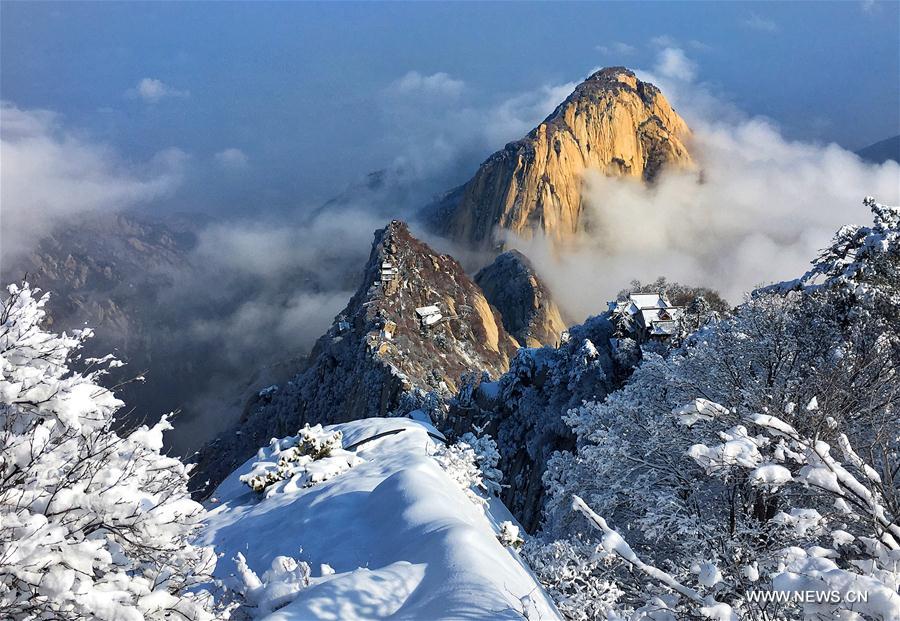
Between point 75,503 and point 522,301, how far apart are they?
314 feet

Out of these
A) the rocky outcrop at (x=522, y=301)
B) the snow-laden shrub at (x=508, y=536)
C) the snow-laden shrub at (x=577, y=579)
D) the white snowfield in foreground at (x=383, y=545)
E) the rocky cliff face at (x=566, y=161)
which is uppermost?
the rocky cliff face at (x=566, y=161)

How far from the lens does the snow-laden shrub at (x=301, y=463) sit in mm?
14945

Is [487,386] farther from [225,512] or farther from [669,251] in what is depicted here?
[669,251]

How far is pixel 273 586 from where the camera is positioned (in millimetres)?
7672

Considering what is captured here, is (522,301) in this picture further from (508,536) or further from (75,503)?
(75,503)

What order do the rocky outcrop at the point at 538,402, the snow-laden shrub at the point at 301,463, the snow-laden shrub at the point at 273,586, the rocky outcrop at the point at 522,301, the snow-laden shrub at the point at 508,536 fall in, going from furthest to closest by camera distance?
the rocky outcrop at the point at 522,301
the rocky outcrop at the point at 538,402
the snow-laden shrub at the point at 301,463
the snow-laden shrub at the point at 508,536
the snow-laden shrub at the point at 273,586

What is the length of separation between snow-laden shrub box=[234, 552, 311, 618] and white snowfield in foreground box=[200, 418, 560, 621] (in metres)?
0.07

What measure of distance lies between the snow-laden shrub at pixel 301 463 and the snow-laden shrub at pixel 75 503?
334 inches

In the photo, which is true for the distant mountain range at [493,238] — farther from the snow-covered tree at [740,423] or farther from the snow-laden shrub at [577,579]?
the snow-laden shrub at [577,579]

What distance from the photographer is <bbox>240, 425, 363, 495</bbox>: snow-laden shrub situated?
49.0 ft

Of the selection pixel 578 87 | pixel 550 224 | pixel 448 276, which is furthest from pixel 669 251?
pixel 448 276

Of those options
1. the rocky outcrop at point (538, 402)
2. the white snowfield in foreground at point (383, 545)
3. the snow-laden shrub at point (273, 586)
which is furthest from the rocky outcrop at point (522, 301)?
the snow-laden shrub at point (273, 586)

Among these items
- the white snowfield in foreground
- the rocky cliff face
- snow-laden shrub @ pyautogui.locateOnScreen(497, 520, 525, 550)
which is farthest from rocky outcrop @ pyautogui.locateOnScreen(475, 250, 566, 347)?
snow-laden shrub @ pyautogui.locateOnScreen(497, 520, 525, 550)

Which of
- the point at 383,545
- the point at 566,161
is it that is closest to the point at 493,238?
the point at 566,161
